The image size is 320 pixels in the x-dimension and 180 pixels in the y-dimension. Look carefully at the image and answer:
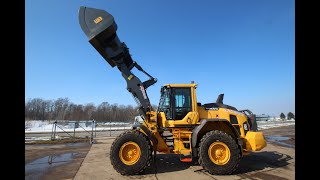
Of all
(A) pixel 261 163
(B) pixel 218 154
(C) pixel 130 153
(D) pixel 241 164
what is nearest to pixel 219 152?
(B) pixel 218 154

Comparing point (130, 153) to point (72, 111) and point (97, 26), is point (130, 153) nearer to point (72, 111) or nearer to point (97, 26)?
point (97, 26)

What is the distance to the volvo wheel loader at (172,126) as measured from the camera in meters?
6.89

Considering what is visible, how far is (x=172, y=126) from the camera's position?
773 centimetres

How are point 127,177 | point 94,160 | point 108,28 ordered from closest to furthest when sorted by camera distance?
1. point 127,177
2. point 108,28
3. point 94,160

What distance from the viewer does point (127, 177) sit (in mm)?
6508

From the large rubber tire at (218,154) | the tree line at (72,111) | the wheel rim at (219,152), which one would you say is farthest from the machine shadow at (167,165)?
the tree line at (72,111)

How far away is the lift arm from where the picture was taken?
24.1ft
